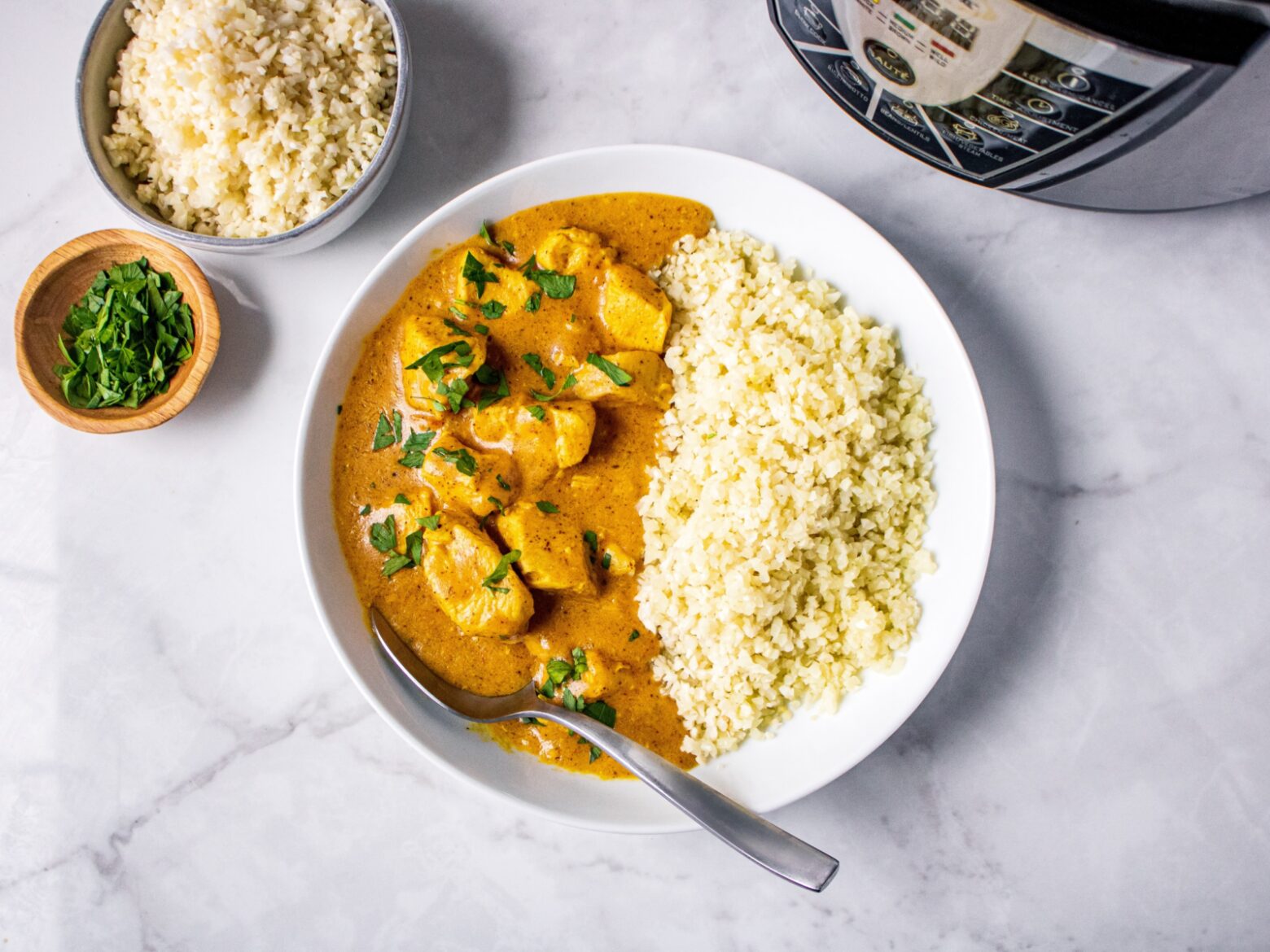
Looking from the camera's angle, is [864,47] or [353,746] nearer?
[864,47]

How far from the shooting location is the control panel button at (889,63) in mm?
1649

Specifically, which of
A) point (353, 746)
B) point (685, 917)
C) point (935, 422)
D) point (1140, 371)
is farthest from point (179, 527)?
point (1140, 371)

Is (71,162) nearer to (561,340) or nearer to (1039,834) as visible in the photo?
(561,340)

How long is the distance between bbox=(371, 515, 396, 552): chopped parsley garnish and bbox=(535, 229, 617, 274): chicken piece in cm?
76

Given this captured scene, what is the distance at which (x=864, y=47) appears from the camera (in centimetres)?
170

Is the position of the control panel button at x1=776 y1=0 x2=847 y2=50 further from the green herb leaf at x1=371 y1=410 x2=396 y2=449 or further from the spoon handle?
the spoon handle

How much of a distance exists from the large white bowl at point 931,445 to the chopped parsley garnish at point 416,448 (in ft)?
0.69

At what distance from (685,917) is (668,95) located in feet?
7.52

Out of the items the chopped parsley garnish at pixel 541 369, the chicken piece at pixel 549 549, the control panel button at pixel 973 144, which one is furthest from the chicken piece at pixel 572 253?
the control panel button at pixel 973 144

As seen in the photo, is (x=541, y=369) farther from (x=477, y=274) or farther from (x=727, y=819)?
(x=727, y=819)

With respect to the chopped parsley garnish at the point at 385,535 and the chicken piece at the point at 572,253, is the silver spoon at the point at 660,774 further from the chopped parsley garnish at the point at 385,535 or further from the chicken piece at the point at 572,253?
the chicken piece at the point at 572,253

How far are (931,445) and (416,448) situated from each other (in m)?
1.29

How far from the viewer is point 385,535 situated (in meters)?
2.33

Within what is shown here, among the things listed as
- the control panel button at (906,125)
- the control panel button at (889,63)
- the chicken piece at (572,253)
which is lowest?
the chicken piece at (572,253)
